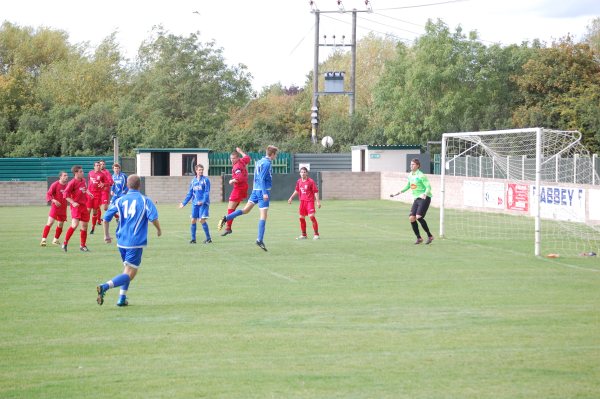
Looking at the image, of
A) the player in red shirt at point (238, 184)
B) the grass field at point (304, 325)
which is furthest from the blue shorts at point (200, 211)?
the grass field at point (304, 325)

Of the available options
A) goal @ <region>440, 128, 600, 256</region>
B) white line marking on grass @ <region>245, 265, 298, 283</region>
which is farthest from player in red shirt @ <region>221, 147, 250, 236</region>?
white line marking on grass @ <region>245, 265, 298, 283</region>

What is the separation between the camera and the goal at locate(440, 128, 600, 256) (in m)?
21.4

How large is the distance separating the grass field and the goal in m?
2.17

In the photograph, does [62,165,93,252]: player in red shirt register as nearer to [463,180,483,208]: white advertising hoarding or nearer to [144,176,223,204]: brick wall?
[463,180,483,208]: white advertising hoarding

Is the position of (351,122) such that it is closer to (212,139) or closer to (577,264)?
(212,139)

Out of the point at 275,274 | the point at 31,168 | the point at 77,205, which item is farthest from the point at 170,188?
the point at 275,274

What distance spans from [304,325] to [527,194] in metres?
18.1

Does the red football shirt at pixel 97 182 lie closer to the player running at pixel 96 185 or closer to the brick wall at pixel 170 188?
the player running at pixel 96 185

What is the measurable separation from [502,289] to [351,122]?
45.9 metres

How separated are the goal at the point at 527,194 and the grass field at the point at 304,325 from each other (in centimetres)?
217

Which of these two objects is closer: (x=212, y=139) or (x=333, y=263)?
(x=333, y=263)

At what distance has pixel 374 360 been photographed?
9.12 m

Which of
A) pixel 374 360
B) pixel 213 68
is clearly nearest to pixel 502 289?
pixel 374 360

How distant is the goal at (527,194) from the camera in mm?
21406
